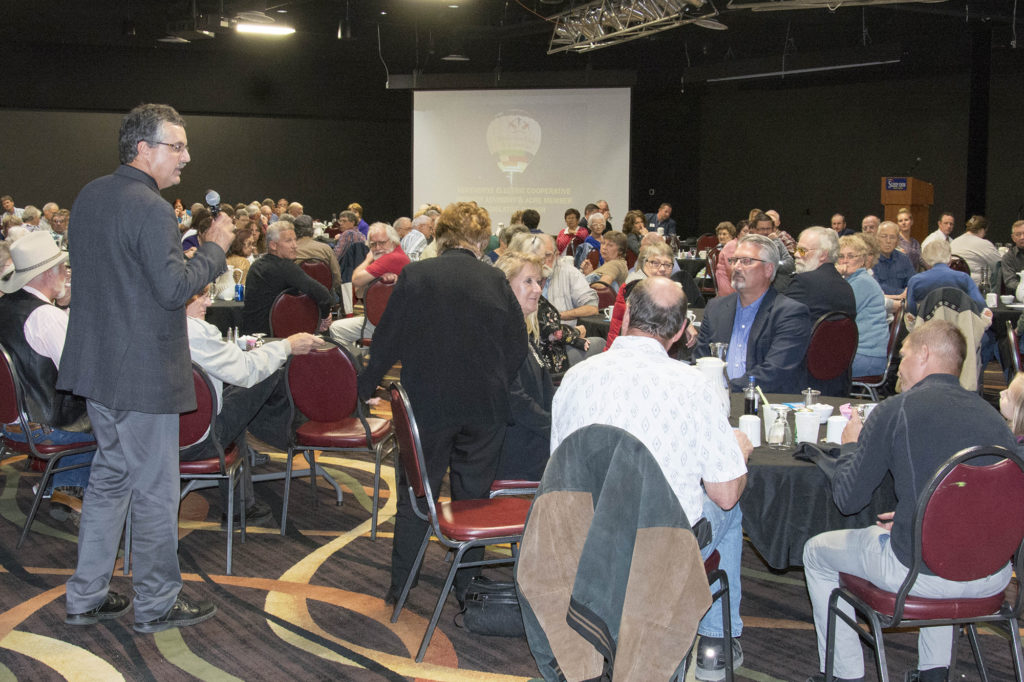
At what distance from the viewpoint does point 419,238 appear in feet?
32.1

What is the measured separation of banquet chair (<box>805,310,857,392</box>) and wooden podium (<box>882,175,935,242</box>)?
847cm

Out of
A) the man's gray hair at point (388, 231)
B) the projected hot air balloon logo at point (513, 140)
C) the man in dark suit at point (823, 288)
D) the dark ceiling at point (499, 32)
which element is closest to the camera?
the man in dark suit at point (823, 288)

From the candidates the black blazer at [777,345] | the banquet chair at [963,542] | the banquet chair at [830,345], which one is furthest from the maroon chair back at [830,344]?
the banquet chair at [963,542]

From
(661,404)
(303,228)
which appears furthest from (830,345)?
(303,228)

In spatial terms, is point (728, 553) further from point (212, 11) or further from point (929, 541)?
point (212, 11)

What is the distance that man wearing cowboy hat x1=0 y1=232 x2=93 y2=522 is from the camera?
13.8 ft


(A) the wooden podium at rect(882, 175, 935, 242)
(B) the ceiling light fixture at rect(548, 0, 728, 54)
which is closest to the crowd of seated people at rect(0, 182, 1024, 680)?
(B) the ceiling light fixture at rect(548, 0, 728, 54)

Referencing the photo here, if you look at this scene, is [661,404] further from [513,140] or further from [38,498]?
[513,140]

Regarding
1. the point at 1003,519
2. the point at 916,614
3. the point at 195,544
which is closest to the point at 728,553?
the point at 916,614

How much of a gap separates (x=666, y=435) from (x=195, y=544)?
2.80m

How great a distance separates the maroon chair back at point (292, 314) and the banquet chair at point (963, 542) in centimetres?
486

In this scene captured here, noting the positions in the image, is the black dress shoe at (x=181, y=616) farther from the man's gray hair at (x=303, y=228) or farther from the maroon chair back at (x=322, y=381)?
the man's gray hair at (x=303, y=228)

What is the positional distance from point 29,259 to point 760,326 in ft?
10.6

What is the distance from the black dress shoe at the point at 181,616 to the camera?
3.49 metres
